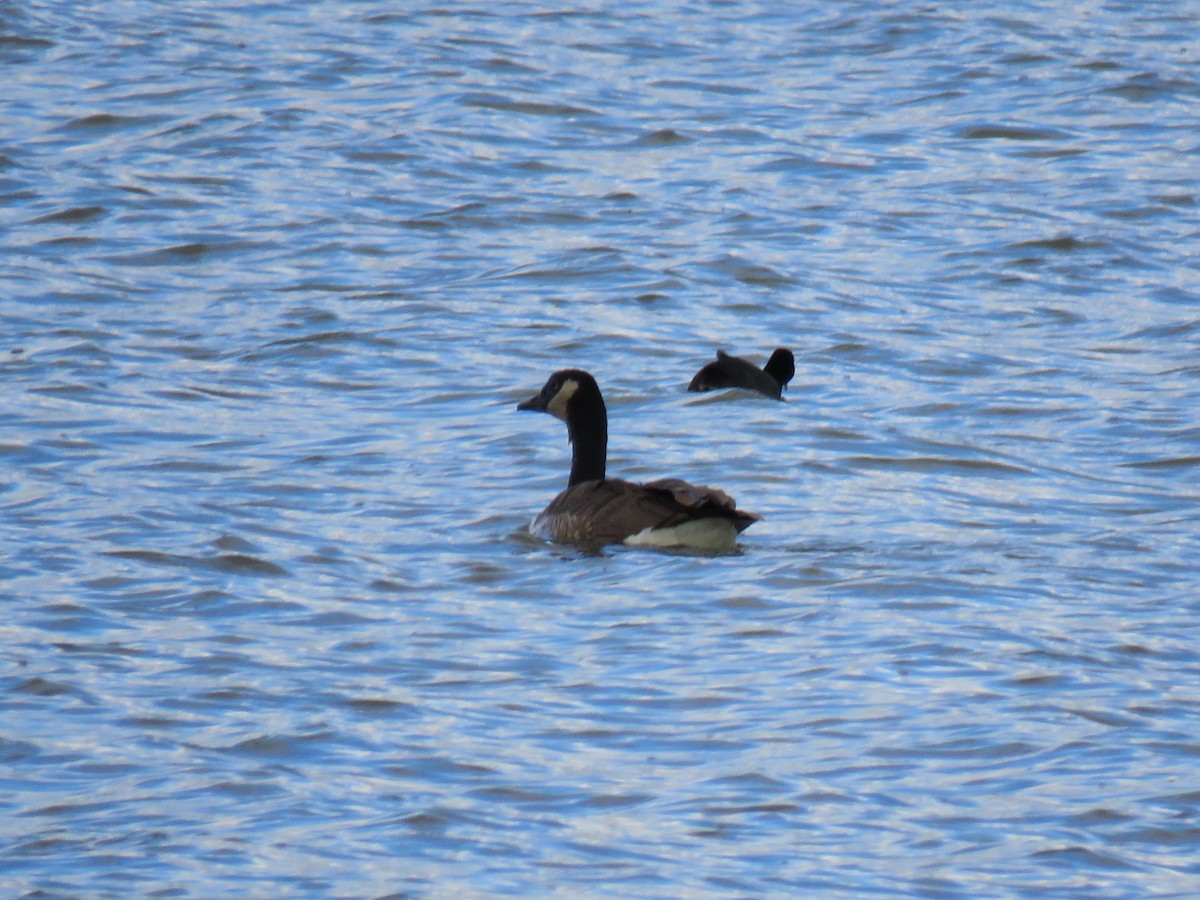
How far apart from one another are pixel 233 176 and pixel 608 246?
4.10 m

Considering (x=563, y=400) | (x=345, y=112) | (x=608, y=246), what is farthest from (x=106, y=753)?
(x=345, y=112)

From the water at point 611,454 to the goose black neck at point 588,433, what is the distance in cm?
32

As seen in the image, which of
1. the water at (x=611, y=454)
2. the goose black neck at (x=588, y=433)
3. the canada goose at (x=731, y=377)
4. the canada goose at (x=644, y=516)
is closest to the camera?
the water at (x=611, y=454)

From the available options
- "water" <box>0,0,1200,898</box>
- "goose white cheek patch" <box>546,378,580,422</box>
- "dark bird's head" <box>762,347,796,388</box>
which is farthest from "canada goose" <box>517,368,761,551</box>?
"dark bird's head" <box>762,347,796,388</box>

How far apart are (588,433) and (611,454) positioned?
Answer: 1.32 meters

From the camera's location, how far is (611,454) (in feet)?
41.6

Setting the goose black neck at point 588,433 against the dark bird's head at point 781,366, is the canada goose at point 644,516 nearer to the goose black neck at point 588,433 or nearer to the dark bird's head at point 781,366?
the goose black neck at point 588,433

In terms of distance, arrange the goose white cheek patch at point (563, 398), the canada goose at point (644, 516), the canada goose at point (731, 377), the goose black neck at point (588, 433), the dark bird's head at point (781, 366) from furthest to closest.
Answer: the dark bird's head at point (781, 366) → the canada goose at point (731, 377) → the goose white cheek patch at point (563, 398) → the goose black neck at point (588, 433) → the canada goose at point (644, 516)

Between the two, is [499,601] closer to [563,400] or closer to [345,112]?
[563,400]

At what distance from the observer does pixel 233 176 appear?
19.9 metres

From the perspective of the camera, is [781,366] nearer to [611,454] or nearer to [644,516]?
[611,454]

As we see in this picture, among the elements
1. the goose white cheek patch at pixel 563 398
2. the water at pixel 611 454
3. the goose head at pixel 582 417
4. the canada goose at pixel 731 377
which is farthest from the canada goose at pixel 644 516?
the canada goose at pixel 731 377

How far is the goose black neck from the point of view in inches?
448

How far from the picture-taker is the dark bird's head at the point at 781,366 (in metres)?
14.5
